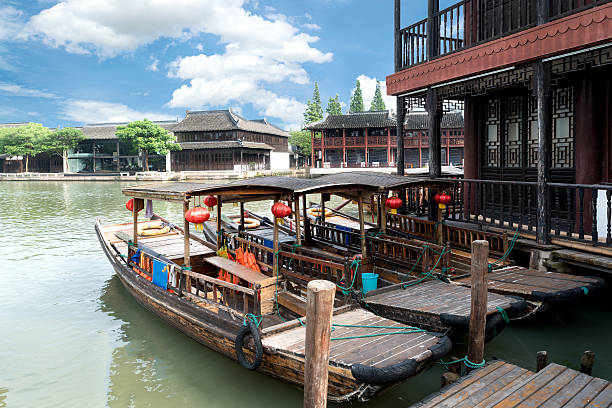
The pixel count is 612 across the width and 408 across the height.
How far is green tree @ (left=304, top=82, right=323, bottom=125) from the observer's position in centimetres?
6894

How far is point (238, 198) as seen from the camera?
8.86 meters

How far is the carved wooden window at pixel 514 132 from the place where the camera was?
33.4 ft

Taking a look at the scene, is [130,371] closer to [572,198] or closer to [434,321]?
[434,321]

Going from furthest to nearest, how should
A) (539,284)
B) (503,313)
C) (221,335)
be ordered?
(539,284), (221,335), (503,313)

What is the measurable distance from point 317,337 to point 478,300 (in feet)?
8.27

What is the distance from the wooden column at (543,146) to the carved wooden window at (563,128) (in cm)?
180

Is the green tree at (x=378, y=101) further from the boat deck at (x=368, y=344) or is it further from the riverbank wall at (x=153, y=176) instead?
the boat deck at (x=368, y=344)

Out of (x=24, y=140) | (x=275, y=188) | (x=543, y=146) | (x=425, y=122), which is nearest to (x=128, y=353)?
(x=275, y=188)

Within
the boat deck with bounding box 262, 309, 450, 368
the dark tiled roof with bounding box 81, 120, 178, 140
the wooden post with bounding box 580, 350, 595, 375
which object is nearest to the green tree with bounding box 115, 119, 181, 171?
the dark tiled roof with bounding box 81, 120, 178, 140

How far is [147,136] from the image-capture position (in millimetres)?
48406

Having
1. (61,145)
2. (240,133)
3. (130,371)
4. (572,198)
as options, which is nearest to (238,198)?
(130,371)

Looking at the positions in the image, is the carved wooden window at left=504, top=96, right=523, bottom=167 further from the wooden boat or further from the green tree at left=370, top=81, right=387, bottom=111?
the green tree at left=370, top=81, right=387, bottom=111

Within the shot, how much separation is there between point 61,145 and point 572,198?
5731 centimetres

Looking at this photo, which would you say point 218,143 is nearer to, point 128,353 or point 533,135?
point 533,135
